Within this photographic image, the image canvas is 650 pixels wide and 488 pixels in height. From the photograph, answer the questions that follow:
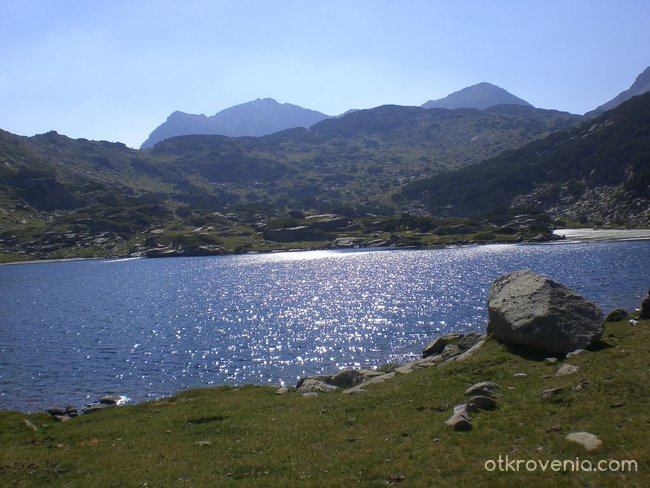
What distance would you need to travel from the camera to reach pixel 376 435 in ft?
76.5

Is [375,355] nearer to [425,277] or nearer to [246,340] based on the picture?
[246,340]

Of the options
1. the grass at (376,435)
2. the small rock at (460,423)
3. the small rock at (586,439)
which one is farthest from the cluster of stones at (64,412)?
the small rock at (586,439)

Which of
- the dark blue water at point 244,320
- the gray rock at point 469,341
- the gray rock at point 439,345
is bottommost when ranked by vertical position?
the dark blue water at point 244,320

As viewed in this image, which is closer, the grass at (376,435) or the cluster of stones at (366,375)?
the grass at (376,435)

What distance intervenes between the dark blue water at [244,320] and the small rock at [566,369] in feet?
89.6

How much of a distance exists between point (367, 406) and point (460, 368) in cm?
803

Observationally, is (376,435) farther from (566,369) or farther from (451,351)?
(451,351)

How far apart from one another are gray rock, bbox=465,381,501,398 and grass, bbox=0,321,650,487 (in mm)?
557

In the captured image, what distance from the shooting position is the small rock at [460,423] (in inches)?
851

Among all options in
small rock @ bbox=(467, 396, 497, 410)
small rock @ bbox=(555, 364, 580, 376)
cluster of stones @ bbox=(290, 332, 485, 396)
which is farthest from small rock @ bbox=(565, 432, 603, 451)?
cluster of stones @ bbox=(290, 332, 485, 396)

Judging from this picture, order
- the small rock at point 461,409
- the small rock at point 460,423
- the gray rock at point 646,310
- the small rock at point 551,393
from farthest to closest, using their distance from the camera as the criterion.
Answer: the gray rock at point 646,310 < the small rock at point 551,393 < the small rock at point 461,409 < the small rock at point 460,423

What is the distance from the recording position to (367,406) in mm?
29281

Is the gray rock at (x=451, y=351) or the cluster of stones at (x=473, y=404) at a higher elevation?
the cluster of stones at (x=473, y=404)

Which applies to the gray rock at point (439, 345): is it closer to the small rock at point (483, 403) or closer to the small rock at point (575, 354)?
the small rock at point (575, 354)
